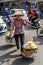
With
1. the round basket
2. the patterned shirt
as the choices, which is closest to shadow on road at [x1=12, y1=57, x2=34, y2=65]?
the round basket

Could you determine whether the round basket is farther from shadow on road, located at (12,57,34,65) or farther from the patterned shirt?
the patterned shirt

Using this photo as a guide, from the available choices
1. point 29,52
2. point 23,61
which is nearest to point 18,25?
point 29,52

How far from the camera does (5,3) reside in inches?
1700

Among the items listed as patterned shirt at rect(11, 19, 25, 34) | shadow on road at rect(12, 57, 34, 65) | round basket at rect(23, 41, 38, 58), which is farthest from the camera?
patterned shirt at rect(11, 19, 25, 34)

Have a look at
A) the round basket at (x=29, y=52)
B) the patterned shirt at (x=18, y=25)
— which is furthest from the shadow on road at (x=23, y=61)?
the patterned shirt at (x=18, y=25)

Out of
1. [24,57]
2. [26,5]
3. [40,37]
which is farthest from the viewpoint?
[26,5]

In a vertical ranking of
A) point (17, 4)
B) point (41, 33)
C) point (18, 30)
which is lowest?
point (17, 4)

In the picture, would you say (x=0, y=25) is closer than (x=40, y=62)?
No

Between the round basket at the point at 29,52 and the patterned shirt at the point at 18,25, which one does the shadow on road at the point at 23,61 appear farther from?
the patterned shirt at the point at 18,25

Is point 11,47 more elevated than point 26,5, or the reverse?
point 11,47

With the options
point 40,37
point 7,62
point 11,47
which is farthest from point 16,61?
point 40,37

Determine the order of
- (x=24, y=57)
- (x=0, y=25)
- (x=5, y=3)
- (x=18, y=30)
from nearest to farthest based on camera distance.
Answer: (x=24, y=57), (x=18, y=30), (x=0, y=25), (x=5, y=3)

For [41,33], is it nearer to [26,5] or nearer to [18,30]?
[18,30]

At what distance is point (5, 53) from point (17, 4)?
33.2 m
